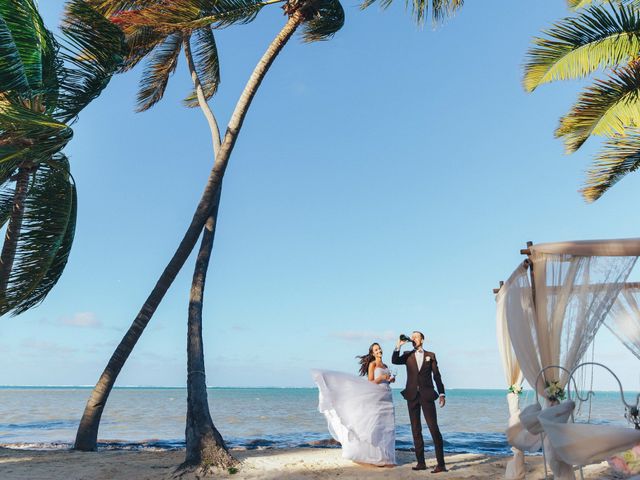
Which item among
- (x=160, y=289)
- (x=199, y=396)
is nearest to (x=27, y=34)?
(x=160, y=289)

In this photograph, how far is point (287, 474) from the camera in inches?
284

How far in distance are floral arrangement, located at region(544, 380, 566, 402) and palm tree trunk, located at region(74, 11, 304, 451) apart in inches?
246

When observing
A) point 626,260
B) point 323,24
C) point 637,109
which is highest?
point 323,24

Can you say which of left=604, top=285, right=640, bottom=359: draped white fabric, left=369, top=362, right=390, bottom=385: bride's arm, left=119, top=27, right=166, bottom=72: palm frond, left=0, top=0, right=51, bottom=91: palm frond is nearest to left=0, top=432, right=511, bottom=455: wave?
left=369, top=362, right=390, bottom=385: bride's arm

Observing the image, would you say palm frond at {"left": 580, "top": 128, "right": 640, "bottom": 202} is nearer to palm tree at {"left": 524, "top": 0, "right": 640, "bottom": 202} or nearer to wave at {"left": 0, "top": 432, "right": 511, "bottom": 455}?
palm tree at {"left": 524, "top": 0, "right": 640, "bottom": 202}

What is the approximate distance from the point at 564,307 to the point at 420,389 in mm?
2248

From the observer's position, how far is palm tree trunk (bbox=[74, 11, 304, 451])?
9531 millimetres

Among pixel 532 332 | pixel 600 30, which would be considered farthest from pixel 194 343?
pixel 600 30

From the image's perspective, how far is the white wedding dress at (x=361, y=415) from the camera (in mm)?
7578

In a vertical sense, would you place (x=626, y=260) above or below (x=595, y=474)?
above

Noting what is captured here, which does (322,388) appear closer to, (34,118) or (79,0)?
(34,118)

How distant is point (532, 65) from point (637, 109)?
5.89ft

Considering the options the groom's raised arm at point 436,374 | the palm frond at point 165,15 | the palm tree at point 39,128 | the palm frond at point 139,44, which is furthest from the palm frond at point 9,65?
the groom's raised arm at point 436,374

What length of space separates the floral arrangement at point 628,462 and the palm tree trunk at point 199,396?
500 centimetres
